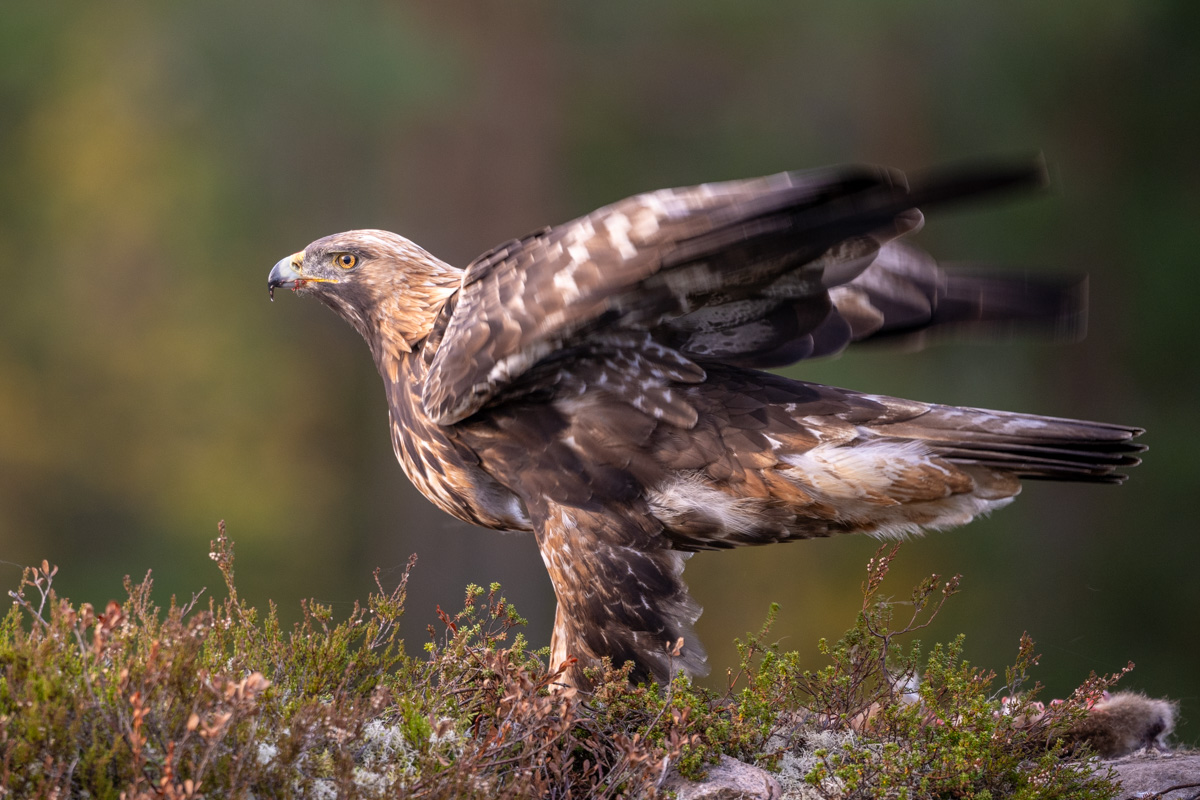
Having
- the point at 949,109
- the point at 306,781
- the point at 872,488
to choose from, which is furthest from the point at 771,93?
the point at 306,781

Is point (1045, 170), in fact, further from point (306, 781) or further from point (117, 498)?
point (117, 498)

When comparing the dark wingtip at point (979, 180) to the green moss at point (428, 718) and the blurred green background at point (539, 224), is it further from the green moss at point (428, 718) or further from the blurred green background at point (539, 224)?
the blurred green background at point (539, 224)

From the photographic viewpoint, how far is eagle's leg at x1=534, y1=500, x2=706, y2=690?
3.65m

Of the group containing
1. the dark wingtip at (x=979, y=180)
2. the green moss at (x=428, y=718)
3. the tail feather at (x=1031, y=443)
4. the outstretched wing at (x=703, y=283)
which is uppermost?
the dark wingtip at (x=979, y=180)

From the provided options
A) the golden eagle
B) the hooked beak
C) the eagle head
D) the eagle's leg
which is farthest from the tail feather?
the hooked beak

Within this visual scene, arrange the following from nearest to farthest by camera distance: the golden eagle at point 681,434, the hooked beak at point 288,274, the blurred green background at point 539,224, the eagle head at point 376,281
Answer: the golden eagle at point 681,434 < the eagle head at point 376,281 < the hooked beak at point 288,274 < the blurred green background at point 539,224

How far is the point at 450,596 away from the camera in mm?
9430

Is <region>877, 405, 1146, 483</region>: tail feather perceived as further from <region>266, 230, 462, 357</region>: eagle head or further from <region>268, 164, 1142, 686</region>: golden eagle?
<region>266, 230, 462, 357</region>: eagle head

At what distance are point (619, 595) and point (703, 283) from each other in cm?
110

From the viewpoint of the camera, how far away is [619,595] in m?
3.65

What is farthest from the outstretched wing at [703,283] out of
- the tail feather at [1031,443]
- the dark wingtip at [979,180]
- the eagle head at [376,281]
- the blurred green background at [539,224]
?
the blurred green background at [539,224]

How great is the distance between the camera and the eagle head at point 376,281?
4.23 meters

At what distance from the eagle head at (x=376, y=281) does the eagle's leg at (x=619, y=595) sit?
1007mm

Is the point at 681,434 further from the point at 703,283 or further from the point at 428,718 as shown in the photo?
the point at 428,718
